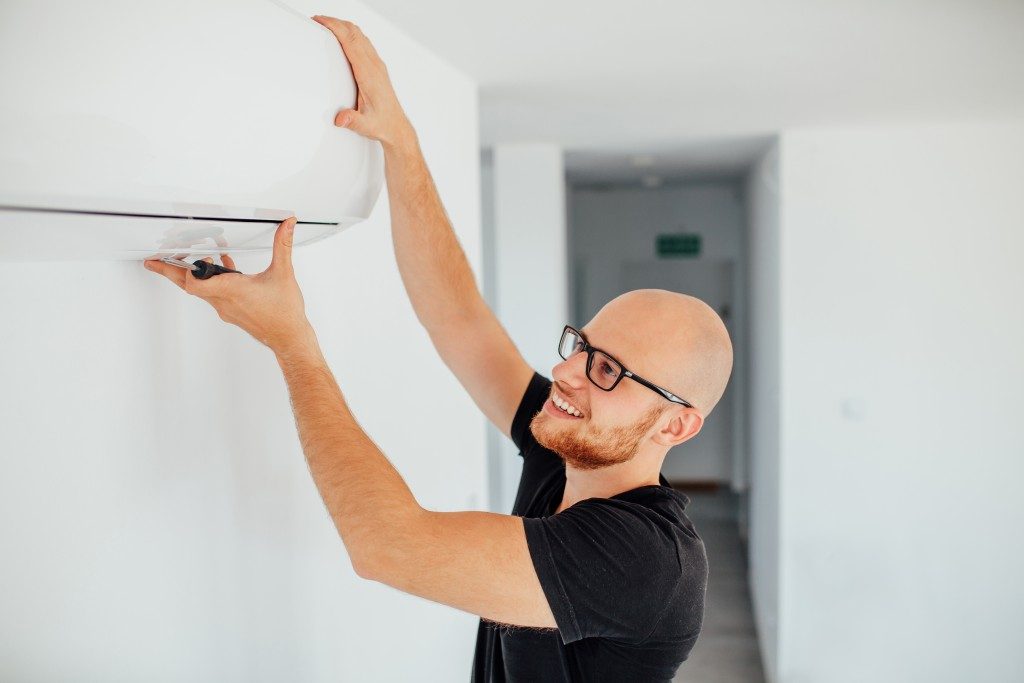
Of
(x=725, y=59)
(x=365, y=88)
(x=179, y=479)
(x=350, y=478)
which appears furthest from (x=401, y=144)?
(x=725, y=59)

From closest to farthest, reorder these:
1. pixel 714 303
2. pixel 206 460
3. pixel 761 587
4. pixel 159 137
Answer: pixel 159 137, pixel 206 460, pixel 761 587, pixel 714 303

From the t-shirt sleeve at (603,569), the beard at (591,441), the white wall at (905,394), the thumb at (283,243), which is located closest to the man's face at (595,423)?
the beard at (591,441)

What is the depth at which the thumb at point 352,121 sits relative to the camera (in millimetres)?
862

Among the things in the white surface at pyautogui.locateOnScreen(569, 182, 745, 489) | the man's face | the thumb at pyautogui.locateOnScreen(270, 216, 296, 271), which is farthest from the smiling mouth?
the white surface at pyautogui.locateOnScreen(569, 182, 745, 489)

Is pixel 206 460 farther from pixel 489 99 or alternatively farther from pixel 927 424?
pixel 927 424

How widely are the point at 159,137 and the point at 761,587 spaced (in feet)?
15.9

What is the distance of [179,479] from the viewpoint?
1.12 meters

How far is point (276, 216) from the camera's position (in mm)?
845

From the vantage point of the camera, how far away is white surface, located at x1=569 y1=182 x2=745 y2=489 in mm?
6824

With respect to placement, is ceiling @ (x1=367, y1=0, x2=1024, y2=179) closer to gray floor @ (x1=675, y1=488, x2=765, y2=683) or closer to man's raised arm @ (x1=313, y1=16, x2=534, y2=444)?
man's raised arm @ (x1=313, y1=16, x2=534, y2=444)

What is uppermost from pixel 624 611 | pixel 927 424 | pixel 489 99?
pixel 489 99

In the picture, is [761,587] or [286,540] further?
[761,587]

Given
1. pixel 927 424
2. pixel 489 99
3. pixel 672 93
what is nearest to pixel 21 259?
pixel 489 99

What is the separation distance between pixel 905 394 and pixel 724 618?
200cm
